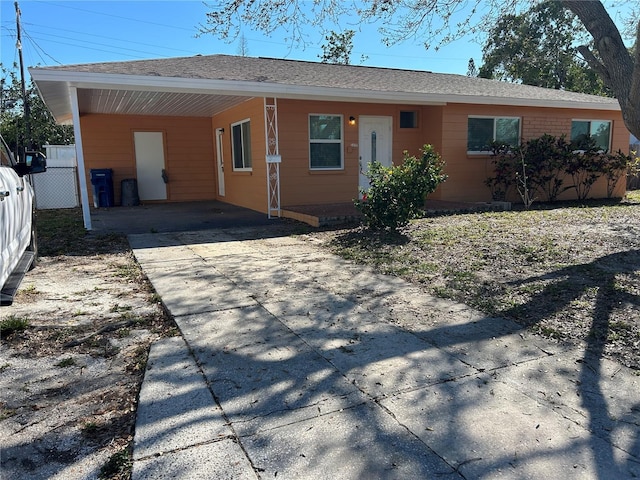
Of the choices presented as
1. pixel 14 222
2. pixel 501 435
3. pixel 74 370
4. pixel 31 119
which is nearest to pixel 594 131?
pixel 501 435

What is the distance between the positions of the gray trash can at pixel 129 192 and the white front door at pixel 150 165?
0.39 metres

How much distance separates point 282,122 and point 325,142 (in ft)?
3.96

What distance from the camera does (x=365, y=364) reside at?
119 inches

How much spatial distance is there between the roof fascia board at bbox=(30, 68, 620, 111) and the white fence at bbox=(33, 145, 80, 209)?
6.54m

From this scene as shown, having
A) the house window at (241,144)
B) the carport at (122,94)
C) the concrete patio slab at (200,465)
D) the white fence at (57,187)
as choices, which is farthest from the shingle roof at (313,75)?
the concrete patio slab at (200,465)

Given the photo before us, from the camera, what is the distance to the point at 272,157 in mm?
9648

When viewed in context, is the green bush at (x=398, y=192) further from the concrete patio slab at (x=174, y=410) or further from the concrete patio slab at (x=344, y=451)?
the concrete patio slab at (x=344, y=451)

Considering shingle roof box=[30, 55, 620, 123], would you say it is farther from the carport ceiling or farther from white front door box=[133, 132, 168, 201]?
white front door box=[133, 132, 168, 201]

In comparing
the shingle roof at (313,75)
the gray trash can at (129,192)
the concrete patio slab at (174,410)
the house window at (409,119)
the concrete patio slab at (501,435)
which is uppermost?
the shingle roof at (313,75)

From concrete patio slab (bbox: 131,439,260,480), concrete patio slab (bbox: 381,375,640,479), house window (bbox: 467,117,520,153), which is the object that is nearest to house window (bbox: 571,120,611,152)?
house window (bbox: 467,117,520,153)

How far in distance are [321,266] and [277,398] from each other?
3.29m

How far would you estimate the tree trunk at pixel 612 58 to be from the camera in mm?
4926

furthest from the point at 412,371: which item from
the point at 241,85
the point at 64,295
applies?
the point at 241,85

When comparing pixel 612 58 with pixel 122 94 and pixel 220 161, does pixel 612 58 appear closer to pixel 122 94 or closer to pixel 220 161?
pixel 122 94
